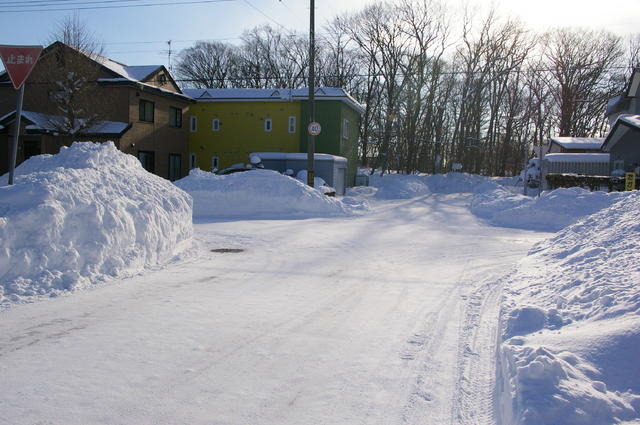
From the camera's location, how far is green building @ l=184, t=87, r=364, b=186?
3194 centimetres

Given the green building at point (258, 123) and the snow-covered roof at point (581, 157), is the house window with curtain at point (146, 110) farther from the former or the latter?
the snow-covered roof at point (581, 157)

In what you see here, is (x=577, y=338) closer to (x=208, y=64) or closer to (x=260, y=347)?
(x=260, y=347)

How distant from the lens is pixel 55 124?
2505 centimetres

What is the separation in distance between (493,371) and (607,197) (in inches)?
560

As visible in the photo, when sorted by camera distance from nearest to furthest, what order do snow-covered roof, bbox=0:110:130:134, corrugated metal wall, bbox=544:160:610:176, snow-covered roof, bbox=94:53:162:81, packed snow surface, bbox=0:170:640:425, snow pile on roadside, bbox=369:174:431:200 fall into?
packed snow surface, bbox=0:170:640:425, snow-covered roof, bbox=0:110:130:134, snow-covered roof, bbox=94:53:162:81, corrugated metal wall, bbox=544:160:610:176, snow pile on roadside, bbox=369:174:431:200

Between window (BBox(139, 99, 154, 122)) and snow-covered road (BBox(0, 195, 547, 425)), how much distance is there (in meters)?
21.9

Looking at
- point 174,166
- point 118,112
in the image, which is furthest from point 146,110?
point 174,166

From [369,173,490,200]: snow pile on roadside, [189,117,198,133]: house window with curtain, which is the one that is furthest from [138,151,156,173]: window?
[369,173,490,200]: snow pile on roadside

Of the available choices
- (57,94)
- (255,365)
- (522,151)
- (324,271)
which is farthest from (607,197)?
(522,151)

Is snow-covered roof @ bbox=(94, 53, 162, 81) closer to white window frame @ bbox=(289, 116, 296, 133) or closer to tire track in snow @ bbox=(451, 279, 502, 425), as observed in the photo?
white window frame @ bbox=(289, 116, 296, 133)

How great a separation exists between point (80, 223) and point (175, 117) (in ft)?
85.7

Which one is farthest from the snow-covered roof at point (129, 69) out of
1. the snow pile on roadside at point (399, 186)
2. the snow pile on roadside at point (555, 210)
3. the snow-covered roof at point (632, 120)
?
the snow-covered roof at point (632, 120)

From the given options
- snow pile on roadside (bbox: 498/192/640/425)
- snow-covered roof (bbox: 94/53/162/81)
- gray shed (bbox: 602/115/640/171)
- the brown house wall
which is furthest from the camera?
snow-covered roof (bbox: 94/53/162/81)

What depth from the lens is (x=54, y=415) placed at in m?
3.37
